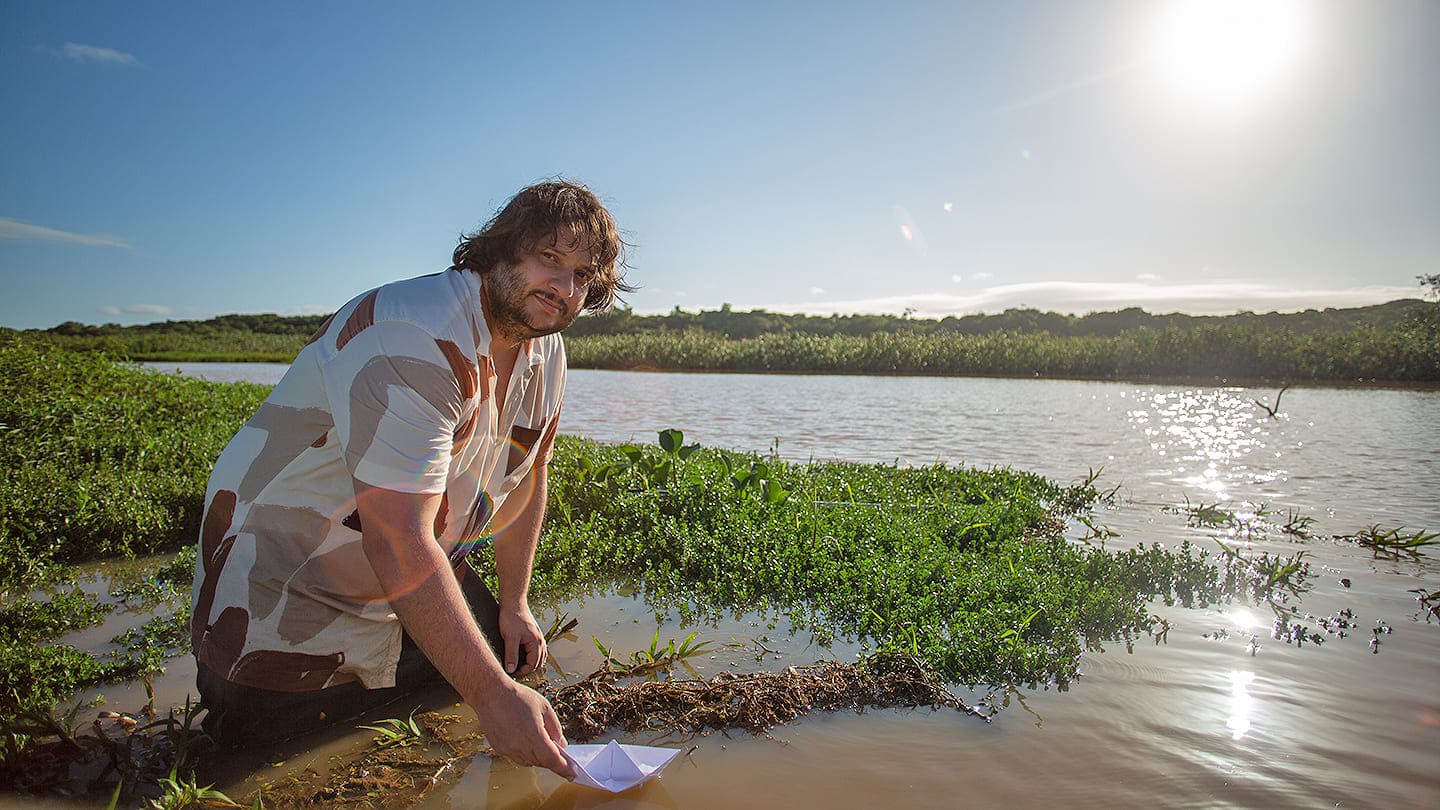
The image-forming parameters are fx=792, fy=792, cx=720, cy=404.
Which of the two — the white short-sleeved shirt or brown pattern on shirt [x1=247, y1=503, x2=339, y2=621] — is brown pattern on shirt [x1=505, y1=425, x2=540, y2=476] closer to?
the white short-sleeved shirt

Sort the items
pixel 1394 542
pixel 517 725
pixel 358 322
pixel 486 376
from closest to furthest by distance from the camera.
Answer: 1. pixel 517 725
2. pixel 358 322
3. pixel 486 376
4. pixel 1394 542

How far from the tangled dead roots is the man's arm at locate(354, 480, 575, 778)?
32.3 inches

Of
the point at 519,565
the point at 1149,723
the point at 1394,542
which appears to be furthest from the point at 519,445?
the point at 1394,542

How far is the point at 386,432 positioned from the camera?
6.64 feet

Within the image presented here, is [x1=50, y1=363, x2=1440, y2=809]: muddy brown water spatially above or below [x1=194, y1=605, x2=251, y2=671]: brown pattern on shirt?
below

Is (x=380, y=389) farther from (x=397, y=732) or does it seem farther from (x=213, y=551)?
(x=397, y=732)

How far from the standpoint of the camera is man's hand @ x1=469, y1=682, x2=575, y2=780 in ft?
6.24

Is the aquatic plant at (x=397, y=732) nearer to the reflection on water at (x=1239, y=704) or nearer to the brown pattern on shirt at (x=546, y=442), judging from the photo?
the brown pattern on shirt at (x=546, y=442)

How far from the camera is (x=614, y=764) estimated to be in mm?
2297

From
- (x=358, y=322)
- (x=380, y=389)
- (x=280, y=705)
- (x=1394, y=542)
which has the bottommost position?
(x=280, y=705)

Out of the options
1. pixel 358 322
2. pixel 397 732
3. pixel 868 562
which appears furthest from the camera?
pixel 868 562

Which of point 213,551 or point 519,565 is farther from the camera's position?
point 519,565

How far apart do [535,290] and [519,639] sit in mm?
1347

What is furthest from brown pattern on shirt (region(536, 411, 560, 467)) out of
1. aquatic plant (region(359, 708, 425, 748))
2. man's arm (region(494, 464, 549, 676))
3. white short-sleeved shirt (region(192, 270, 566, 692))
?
aquatic plant (region(359, 708, 425, 748))
